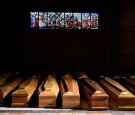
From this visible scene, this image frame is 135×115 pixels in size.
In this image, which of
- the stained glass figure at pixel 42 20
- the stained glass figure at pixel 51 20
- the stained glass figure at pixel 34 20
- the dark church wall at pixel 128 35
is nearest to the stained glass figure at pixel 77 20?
the stained glass figure at pixel 51 20

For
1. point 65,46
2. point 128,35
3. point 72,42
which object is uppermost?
point 128,35

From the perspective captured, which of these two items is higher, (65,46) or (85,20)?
(85,20)

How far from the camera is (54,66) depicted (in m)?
9.76

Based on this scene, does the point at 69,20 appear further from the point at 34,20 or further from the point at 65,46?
the point at 34,20

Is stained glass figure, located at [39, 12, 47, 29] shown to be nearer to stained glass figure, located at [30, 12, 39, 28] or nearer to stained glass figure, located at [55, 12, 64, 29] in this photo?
stained glass figure, located at [30, 12, 39, 28]

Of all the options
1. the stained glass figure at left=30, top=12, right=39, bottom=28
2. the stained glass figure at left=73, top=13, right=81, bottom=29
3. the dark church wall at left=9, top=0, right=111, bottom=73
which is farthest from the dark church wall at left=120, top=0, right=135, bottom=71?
the stained glass figure at left=30, top=12, right=39, bottom=28

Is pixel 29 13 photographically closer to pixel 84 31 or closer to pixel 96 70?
pixel 84 31

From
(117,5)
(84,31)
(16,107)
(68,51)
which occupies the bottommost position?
(16,107)

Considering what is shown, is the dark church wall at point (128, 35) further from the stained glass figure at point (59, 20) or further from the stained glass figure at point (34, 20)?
the stained glass figure at point (34, 20)

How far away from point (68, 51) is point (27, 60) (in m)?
1.31

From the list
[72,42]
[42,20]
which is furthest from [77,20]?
[42,20]

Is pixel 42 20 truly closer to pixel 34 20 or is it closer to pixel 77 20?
pixel 34 20


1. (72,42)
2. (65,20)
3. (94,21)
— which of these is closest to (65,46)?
(72,42)

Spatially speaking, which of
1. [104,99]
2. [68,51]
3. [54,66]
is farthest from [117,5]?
[104,99]
